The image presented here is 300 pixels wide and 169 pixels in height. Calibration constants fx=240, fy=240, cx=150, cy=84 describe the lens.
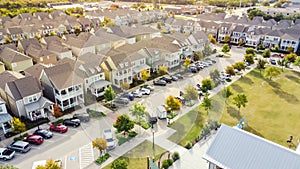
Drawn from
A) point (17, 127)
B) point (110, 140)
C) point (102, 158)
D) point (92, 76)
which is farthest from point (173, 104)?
point (17, 127)

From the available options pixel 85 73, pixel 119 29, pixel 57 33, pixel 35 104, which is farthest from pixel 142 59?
pixel 57 33

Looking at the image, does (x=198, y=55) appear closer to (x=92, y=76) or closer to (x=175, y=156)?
(x=92, y=76)

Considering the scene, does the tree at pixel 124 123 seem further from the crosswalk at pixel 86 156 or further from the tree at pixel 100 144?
the crosswalk at pixel 86 156

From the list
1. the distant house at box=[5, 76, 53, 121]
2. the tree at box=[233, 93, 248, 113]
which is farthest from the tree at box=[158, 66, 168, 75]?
the distant house at box=[5, 76, 53, 121]

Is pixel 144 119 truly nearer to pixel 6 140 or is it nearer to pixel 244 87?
pixel 6 140

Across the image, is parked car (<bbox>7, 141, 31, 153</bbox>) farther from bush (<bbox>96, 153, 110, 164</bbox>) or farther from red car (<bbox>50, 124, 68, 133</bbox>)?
bush (<bbox>96, 153, 110, 164</bbox>)

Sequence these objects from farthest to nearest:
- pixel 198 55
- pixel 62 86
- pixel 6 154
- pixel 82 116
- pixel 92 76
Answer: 1. pixel 198 55
2. pixel 92 76
3. pixel 62 86
4. pixel 82 116
5. pixel 6 154
